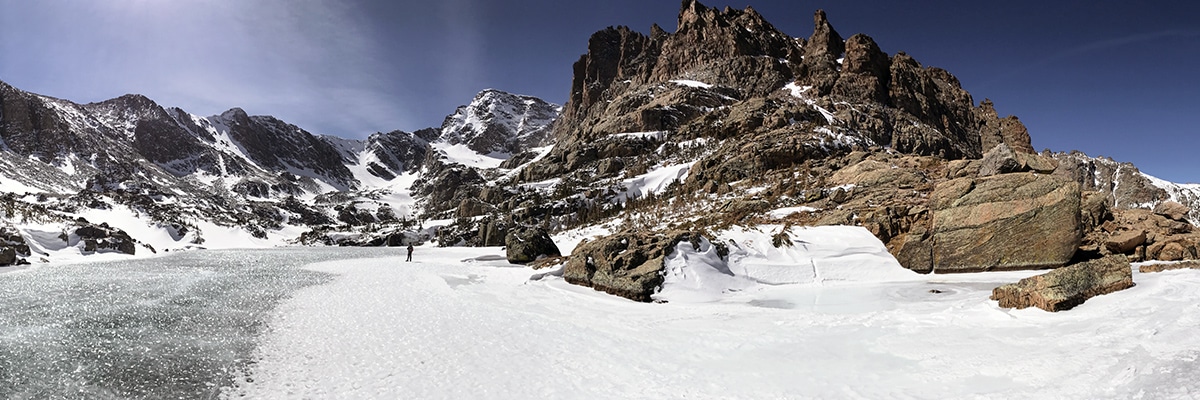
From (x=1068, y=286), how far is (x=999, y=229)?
368 inches

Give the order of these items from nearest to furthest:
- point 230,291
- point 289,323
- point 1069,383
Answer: point 1069,383
point 289,323
point 230,291

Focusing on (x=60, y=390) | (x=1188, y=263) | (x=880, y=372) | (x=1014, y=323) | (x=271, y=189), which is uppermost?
(x=271, y=189)

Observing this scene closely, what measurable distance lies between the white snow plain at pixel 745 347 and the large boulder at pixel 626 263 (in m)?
0.89

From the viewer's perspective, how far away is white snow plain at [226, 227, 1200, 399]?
645 cm

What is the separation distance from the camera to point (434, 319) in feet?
38.7

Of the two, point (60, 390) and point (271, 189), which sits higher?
point (271, 189)

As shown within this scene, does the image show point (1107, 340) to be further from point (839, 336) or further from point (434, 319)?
point (434, 319)

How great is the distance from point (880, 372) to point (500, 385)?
5.68 meters

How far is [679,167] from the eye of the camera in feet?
216

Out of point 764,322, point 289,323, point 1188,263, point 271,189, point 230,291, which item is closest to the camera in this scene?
point 764,322

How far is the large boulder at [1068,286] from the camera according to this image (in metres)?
9.31

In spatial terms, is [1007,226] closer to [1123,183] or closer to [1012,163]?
[1012,163]

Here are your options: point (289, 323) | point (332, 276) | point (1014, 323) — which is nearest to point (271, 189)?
point (332, 276)

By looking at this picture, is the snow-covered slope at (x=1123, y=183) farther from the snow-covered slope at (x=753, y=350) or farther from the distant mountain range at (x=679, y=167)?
the snow-covered slope at (x=753, y=350)
